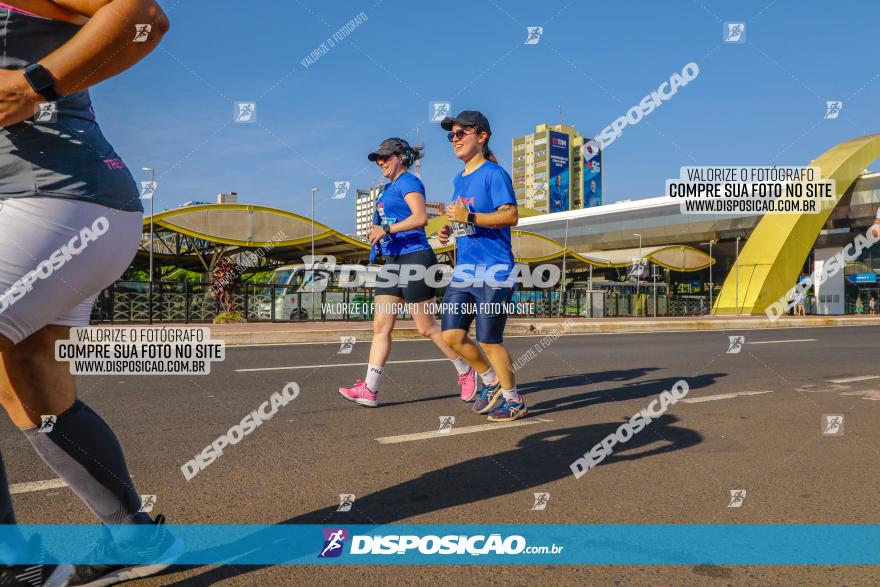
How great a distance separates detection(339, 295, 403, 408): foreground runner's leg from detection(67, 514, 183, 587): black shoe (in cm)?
302

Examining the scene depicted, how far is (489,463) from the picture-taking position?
331 centimetres

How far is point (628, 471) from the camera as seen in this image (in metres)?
3.19

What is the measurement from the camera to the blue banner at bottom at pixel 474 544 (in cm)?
206

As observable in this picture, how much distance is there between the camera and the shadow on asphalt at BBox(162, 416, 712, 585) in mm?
2189

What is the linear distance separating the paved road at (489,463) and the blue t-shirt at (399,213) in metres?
1.25

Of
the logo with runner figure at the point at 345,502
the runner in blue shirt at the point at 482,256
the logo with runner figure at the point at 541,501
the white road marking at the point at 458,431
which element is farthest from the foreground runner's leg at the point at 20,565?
the runner in blue shirt at the point at 482,256

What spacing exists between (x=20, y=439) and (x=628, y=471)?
343cm

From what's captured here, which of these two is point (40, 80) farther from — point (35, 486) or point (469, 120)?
point (469, 120)

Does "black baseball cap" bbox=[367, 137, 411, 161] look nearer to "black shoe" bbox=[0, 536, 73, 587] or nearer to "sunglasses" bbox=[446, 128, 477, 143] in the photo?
"sunglasses" bbox=[446, 128, 477, 143]

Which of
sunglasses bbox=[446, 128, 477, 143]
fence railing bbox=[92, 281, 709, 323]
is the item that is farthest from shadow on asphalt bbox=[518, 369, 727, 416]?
fence railing bbox=[92, 281, 709, 323]

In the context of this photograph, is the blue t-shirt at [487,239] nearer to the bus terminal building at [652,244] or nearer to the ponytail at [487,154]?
the ponytail at [487,154]

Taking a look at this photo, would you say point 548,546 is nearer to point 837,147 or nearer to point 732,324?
point 732,324

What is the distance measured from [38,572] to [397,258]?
3714mm

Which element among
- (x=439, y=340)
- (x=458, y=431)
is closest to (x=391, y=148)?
(x=439, y=340)
